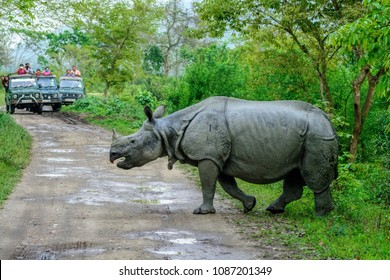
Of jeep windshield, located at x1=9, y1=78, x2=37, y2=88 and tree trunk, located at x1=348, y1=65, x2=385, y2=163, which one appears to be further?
jeep windshield, located at x1=9, y1=78, x2=37, y2=88

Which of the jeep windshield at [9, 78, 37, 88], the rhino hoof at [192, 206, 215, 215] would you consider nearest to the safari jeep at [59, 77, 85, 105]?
the jeep windshield at [9, 78, 37, 88]

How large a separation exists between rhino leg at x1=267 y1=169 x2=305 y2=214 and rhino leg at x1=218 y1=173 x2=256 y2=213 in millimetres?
298

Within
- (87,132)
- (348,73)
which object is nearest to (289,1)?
(348,73)

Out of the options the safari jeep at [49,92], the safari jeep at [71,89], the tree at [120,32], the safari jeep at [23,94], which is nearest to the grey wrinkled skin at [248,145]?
the safari jeep at [23,94]

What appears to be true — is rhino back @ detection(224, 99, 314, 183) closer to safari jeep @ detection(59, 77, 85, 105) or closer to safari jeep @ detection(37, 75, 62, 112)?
safari jeep @ detection(37, 75, 62, 112)

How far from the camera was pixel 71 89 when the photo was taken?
138ft

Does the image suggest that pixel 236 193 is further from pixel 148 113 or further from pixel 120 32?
pixel 120 32

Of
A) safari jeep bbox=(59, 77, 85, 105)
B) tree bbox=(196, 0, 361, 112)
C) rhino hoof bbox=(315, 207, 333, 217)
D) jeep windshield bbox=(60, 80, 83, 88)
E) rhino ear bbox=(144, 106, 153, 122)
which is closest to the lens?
rhino hoof bbox=(315, 207, 333, 217)

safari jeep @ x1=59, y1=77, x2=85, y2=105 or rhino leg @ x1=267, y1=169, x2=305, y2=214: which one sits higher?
rhino leg @ x1=267, y1=169, x2=305, y2=214

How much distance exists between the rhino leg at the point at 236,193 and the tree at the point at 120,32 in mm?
34955

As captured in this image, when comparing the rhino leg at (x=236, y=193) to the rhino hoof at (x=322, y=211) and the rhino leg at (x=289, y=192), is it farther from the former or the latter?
the rhino hoof at (x=322, y=211)

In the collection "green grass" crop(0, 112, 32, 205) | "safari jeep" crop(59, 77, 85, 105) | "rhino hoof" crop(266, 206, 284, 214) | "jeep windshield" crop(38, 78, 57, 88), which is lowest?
"safari jeep" crop(59, 77, 85, 105)

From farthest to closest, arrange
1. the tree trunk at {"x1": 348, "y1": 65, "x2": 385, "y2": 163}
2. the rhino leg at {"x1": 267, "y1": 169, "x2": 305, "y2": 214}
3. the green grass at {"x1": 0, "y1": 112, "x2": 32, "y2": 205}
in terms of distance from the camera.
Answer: the tree trunk at {"x1": 348, "y1": 65, "x2": 385, "y2": 163} < the green grass at {"x1": 0, "y1": 112, "x2": 32, "y2": 205} < the rhino leg at {"x1": 267, "y1": 169, "x2": 305, "y2": 214}

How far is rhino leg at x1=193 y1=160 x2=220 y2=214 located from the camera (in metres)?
11.6
